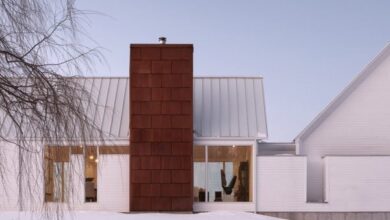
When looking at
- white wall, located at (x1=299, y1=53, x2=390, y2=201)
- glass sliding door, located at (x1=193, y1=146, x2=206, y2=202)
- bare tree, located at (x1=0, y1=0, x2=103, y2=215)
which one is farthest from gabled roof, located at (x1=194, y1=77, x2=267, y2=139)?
bare tree, located at (x1=0, y1=0, x2=103, y2=215)

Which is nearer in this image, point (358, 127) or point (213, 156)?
point (213, 156)

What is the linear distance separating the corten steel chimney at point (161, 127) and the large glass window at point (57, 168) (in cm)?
671

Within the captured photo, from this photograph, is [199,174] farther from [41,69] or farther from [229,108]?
[41,69]

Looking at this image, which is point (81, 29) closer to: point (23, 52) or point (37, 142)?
point (23, 52)

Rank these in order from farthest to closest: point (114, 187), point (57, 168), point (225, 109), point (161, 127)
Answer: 1. point (225, 109)
2. point (114, 187)
3. point (161, 127)
4. point (57, 168)

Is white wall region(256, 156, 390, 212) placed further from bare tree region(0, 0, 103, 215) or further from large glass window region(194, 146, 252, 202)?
bare tree region(0, 0, 103, 215)

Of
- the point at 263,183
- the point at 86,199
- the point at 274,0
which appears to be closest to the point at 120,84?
the point at 86,199

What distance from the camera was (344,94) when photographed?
50.7ft

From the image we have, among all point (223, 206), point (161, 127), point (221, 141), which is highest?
point (161, 127)

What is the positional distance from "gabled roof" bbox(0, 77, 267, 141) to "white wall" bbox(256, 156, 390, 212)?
1.04 m

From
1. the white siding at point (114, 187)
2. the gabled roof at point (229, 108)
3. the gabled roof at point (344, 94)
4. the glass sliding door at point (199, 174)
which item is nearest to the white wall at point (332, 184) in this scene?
the gabled roof at point (229, 108)

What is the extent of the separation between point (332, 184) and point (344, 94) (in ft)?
9.88

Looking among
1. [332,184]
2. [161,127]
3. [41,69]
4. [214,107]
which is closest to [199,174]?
[161,127]

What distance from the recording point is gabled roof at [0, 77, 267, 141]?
1397 cm
